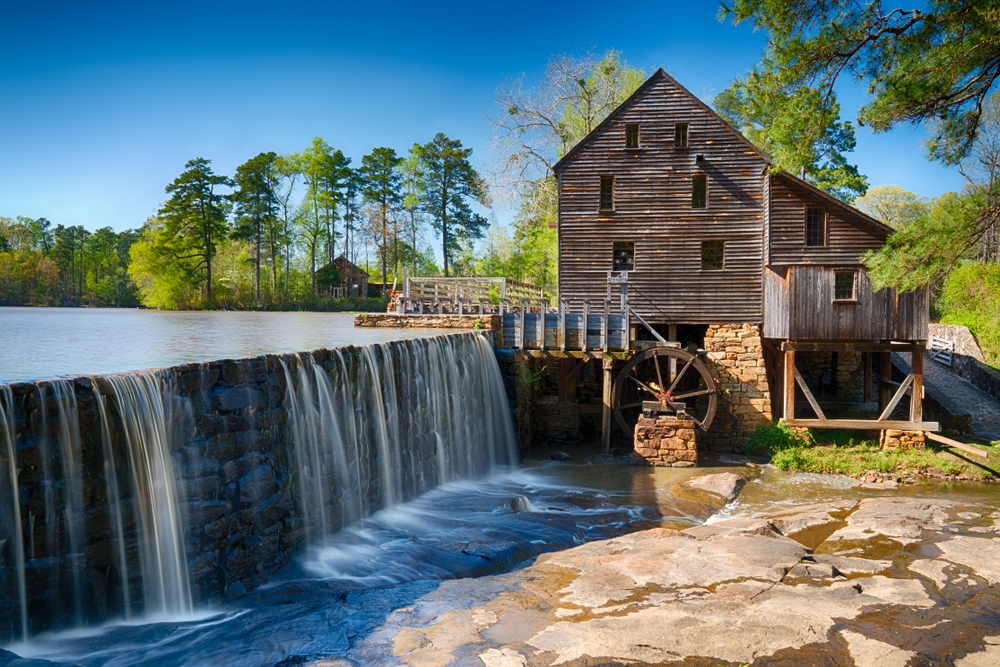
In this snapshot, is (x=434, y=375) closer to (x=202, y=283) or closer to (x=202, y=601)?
(x=202, y=601)

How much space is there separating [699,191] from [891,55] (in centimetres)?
1052

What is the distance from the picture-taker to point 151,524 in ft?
20.1

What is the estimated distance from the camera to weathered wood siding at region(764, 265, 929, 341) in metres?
15.7

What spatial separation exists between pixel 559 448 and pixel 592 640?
12.5 m

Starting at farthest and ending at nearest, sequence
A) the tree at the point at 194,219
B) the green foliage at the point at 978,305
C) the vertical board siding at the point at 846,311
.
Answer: the tree at the point at 194,219
the green foliage at the point at 978,305
the vertical board siding at the point at 846,311

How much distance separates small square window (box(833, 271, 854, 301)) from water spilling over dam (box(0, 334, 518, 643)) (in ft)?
39.0

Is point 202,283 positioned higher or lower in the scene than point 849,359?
higher

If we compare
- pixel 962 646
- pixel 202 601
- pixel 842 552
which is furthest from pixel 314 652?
pixel 842 552

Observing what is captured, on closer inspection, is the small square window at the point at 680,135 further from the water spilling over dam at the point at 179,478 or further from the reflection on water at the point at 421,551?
the water spilling over dam at the point at 179,478

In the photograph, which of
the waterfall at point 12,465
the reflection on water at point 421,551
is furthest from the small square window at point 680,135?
the waterfall at point 12,465

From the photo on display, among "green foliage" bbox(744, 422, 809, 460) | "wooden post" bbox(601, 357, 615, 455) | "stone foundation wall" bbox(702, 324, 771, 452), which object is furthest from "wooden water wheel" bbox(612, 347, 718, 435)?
"green foliage" bbox(744, 422, 809, 460)

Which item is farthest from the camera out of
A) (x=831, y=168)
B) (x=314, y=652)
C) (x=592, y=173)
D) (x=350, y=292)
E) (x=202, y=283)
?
(x=350, y=292)

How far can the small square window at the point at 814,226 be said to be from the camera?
1802 cm

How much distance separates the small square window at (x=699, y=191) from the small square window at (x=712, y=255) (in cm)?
117
